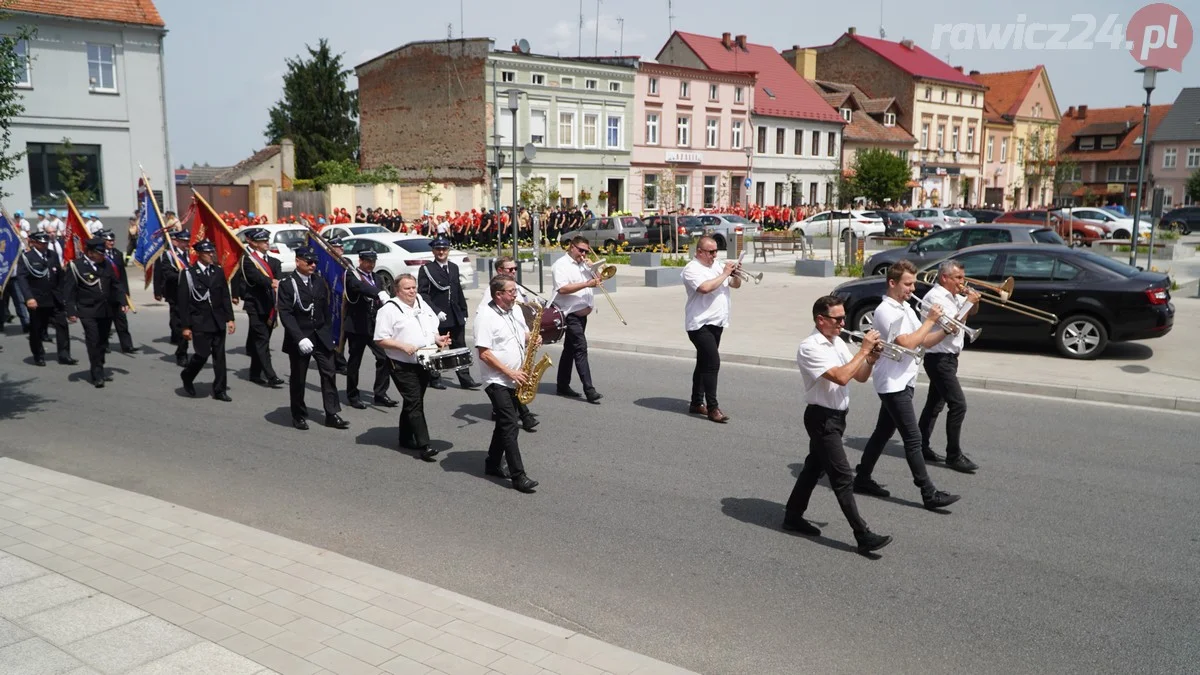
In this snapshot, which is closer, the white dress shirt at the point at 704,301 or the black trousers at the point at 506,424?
the black trousers at the point at 506,424

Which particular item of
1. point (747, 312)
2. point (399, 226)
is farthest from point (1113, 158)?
point (747, 312)

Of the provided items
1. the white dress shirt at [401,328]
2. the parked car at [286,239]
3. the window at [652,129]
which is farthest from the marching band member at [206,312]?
the window at [652,129]

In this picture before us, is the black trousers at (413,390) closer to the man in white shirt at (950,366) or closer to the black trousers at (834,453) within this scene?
the black trousers at (834,453)

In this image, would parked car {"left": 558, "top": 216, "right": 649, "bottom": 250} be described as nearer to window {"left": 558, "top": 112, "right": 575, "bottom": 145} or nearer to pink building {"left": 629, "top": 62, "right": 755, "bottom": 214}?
window {"left": 558, "top": 112, "right": 575, "bottom": 145}

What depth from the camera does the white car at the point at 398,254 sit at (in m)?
22.5

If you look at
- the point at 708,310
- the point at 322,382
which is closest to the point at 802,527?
the point at 708,310

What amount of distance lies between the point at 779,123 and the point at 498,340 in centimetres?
5448

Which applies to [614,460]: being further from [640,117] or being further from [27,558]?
[640,117]

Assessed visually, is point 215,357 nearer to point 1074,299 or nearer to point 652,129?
point 1074,299

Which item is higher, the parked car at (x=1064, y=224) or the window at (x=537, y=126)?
the window at (x=537, y=126)

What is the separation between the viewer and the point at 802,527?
6617 millimetres

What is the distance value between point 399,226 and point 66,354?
21.9 meters

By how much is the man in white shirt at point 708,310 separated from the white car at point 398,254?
12593mm

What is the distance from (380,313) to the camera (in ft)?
28.0
